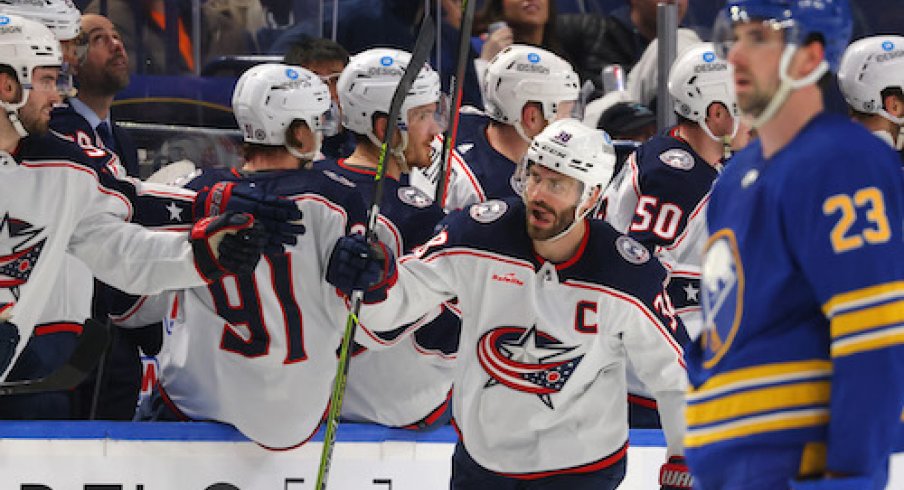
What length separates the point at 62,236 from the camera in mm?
4172

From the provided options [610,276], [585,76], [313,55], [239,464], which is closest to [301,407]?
[239,464]

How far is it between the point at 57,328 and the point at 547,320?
1.30 metres

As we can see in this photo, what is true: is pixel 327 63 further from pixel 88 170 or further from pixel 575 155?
pixel 575 155

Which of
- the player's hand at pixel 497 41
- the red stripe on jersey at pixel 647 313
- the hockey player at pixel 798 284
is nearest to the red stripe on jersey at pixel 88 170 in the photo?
the red stripe on jersey at pixel 647 313

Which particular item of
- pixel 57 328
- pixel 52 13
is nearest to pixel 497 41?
pixel 52 13

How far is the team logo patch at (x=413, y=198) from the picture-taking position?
15.3ft

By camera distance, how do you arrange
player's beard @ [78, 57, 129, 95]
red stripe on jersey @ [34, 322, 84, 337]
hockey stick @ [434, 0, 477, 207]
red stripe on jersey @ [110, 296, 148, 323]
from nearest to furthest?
red stripe on jersey @ [34, 322, 84, 337] < red stripe on jersey @ [110, 296, 148, 323] < hockey stick @ [434, 0, 477, 207] < player's beard @ [78, 57, 129, 95]

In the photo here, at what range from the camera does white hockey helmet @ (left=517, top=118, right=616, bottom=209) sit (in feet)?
13.1

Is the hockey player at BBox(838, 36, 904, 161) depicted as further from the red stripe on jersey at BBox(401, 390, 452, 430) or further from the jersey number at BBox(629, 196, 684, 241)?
the red stripe on jersey at BBox(401, 390, 452, 430)

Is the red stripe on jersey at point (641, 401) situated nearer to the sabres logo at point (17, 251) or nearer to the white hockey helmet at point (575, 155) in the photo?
the white hockey helmet at point (575, 155)

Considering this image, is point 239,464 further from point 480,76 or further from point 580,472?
point 480,76

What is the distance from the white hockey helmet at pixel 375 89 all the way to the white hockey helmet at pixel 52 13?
29.9 inches

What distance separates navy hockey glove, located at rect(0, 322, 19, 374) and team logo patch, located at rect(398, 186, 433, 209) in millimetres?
1074

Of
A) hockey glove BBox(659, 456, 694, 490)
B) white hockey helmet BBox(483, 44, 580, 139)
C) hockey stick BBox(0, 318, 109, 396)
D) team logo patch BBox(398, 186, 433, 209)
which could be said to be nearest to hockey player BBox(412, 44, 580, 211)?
white hockey helmet BBox(483, 44, 580, 139)
